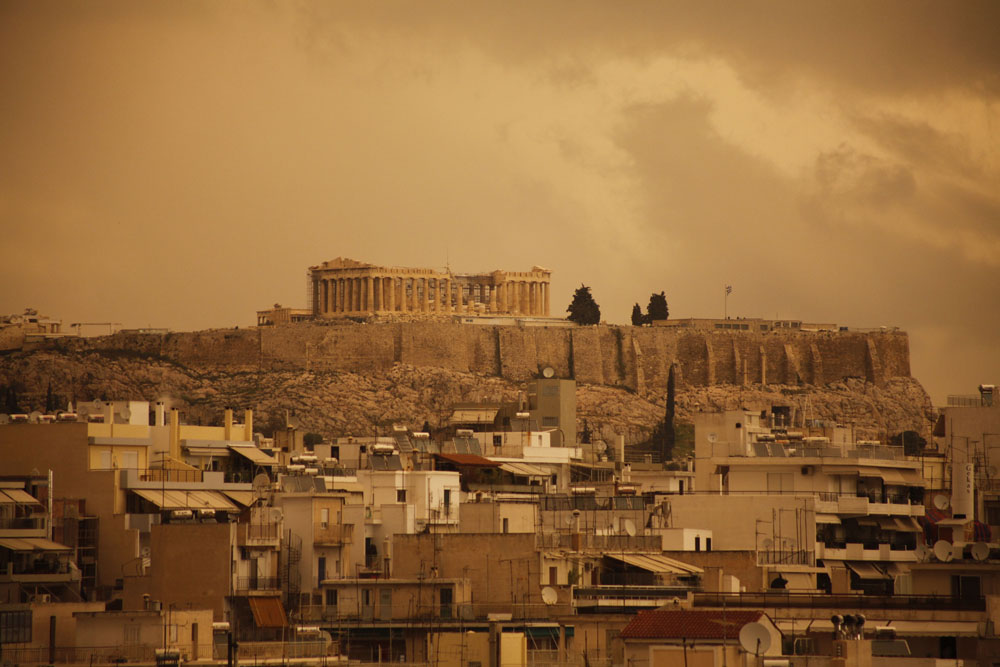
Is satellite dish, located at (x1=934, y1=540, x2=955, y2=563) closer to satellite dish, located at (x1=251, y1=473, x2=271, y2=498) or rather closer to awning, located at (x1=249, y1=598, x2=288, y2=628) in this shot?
awning, located at (x1=249, y1=598, x2=288, y2=628)

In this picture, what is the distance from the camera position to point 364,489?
171 ft

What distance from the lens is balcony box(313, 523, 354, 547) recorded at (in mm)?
43719

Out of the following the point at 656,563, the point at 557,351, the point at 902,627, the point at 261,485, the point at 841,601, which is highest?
the point at 557,351

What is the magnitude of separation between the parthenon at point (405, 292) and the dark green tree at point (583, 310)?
293cm

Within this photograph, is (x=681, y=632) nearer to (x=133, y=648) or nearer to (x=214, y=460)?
(x=133, y=648)

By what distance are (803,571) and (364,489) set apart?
36.5ft

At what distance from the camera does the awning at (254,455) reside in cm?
5325

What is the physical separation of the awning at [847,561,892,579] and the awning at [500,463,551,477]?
11.2m

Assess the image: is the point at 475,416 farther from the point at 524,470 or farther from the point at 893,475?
the point at 893,475

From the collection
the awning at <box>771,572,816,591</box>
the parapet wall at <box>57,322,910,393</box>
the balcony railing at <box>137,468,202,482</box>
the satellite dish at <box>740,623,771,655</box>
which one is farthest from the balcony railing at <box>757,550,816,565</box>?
the parapet wall at <box>57,322,910,393</box>

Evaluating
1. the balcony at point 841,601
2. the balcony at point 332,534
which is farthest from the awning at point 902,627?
the balcony at point 332,534

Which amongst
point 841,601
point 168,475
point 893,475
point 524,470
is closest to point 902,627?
point 841,601

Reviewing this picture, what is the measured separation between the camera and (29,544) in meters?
42.5

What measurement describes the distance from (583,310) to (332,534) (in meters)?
95.7
